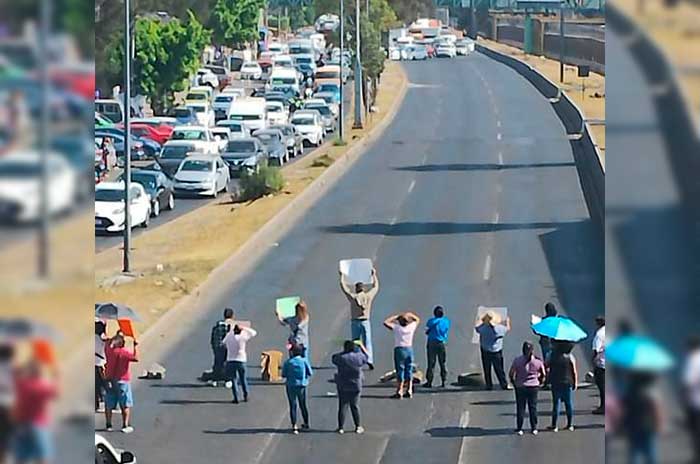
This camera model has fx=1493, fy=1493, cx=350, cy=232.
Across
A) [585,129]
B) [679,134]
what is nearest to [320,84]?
[585,129]

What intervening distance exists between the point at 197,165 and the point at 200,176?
1.62 feet

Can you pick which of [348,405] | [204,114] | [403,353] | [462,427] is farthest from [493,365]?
[204,114]

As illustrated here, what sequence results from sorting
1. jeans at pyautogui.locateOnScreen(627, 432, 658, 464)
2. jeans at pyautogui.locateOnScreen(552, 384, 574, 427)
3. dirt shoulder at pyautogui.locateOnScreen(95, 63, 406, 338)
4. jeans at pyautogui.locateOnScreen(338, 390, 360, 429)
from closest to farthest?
jeans at pyautogui.locateOnScreen(627, 432, 658, 464), jeans at pyautogui.locateOnScreen(552, 384, 574, 427), jeans at pyautogui.locateOnScreen(338, 390, 360, 429), dirt shoulder at pyautogui.locateOnScreen(95, 63, 406, 338)

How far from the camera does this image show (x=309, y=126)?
1737 inches

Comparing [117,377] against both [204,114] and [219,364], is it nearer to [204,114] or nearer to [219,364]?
[219,364]

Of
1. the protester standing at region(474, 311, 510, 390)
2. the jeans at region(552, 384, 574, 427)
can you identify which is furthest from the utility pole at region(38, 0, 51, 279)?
the protester standing at region(474, 311, 510, 390)

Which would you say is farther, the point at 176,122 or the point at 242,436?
the point at 176,122

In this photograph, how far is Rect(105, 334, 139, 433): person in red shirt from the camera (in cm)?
1217

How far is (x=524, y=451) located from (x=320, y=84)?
46884 millimetres

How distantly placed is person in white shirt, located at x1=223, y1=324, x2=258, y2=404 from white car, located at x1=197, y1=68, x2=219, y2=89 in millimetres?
44456

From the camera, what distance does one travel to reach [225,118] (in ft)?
155

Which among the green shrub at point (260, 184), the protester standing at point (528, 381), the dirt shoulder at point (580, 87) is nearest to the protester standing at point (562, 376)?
the protester standing at point (528, 381)

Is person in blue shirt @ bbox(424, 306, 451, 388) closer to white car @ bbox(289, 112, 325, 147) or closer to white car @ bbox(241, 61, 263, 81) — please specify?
white car @ bbox(289, 112, 325, 147)

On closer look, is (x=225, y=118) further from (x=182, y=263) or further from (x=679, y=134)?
(x=679, y=134)
